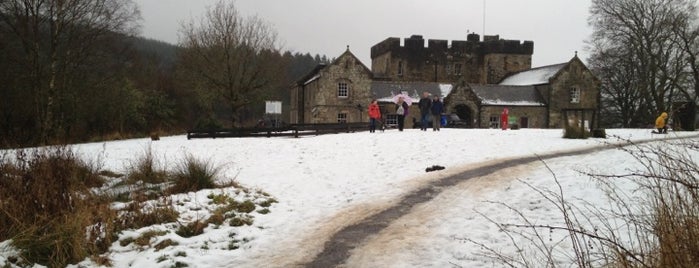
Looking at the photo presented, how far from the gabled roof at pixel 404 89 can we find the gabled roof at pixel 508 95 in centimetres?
289

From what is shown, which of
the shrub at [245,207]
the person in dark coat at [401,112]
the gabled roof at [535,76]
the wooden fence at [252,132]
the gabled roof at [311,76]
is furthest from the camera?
the gabled roof at [535,76]

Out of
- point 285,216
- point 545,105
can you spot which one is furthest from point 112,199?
point 545,105

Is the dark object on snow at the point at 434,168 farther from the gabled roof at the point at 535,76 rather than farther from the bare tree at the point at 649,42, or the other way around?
the gabled roof at the point at 535,76

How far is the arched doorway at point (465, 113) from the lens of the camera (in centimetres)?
4244

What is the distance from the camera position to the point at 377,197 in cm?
955

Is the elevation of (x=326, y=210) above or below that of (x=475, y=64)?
below

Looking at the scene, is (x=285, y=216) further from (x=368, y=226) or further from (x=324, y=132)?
(x=324, y=132)

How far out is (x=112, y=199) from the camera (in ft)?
27.8

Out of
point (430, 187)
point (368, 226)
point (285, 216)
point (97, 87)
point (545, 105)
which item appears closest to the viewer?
point (368, 226)

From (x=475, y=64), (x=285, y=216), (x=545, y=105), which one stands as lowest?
(x=285, y=216)

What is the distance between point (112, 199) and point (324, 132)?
1682cm

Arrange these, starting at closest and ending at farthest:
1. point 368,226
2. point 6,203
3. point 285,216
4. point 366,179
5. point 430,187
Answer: point 6,203 → point 368,226 → point 285,216 → point 430,187 → point 366,179

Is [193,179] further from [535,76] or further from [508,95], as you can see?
[535,76]

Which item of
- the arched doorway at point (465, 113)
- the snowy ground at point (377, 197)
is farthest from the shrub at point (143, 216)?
the arched doorway at point (465, 113)
